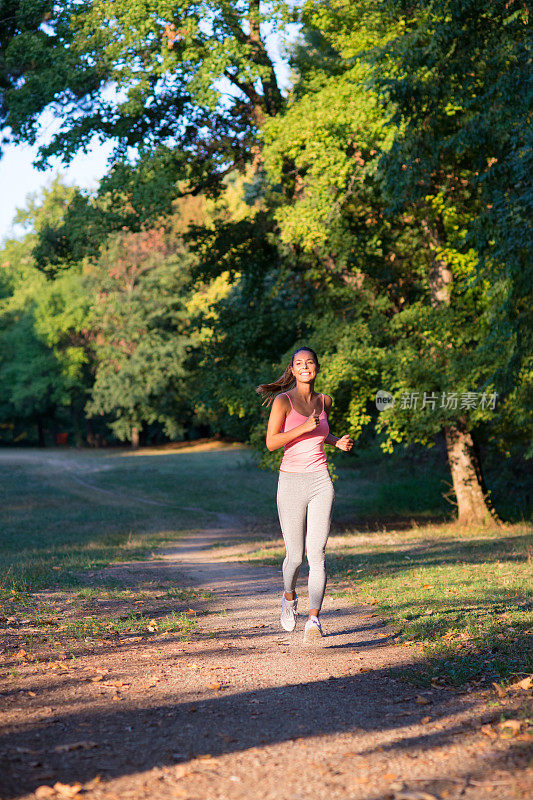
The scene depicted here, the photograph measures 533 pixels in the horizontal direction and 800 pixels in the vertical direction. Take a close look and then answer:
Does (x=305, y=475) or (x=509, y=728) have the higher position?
(x=305, y=475)

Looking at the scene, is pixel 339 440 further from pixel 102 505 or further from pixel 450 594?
pixel 102 505

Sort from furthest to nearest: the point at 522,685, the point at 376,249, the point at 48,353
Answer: the point at 48,353, the point at 376,249, the point at 522,685

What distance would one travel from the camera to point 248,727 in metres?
4.19

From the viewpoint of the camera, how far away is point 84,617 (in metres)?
7.28

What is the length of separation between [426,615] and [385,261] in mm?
12661

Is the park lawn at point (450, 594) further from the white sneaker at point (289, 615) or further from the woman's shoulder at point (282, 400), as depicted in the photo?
the woman's shoulder at point (282, 400)

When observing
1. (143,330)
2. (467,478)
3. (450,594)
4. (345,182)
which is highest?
(143,330)

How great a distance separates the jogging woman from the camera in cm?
600

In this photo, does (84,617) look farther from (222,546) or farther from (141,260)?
(141,260)

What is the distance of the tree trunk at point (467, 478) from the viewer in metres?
18.0

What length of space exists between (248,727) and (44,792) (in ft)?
4.10

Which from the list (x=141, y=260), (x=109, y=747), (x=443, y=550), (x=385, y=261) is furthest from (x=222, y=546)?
(x=141, y=260)

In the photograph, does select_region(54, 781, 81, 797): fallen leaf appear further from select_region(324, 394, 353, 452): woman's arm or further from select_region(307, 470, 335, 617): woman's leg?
select_region(324, 394, 353, 452): woman's arm

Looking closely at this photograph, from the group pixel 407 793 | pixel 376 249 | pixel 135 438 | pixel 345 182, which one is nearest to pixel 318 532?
pixel 407 793
